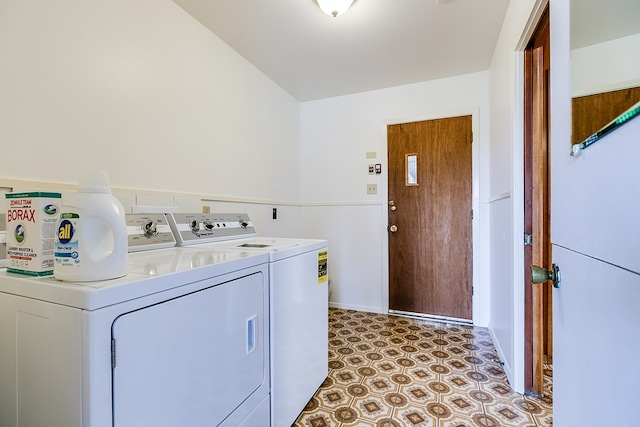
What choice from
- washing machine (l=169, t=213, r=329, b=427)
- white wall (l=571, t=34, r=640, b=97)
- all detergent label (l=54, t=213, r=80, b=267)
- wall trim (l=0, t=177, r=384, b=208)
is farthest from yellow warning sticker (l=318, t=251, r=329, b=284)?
white wall (l=571, t=34, r=640, b=97)

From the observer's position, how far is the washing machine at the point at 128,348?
64 cm

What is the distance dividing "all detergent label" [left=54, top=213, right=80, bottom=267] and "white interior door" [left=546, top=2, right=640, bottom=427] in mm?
1115

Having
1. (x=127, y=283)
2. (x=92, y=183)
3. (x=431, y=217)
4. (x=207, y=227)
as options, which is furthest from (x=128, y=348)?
(x=431, y=217)

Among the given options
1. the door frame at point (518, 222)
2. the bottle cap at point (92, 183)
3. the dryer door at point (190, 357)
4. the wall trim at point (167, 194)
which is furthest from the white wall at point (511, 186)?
the bottle cap at point (92, 183)

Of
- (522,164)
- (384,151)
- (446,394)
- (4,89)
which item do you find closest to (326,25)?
(384,151)

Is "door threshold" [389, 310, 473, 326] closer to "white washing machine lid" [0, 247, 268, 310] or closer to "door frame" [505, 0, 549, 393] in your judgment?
"door frame" [505, 0, 549, 393]

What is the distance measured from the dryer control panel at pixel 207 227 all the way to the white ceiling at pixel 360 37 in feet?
4.26

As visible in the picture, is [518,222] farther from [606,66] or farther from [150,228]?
[150,228]

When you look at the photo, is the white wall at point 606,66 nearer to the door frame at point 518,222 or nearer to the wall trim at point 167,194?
the door frame at point 518,222

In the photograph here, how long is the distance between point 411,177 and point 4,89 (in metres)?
2.75

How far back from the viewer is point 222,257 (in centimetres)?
111

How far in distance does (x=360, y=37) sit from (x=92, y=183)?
2.01 meters

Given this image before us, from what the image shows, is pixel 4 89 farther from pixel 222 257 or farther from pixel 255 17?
pixel 255 17

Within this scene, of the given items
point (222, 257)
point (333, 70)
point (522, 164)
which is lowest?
point (222, 257)
